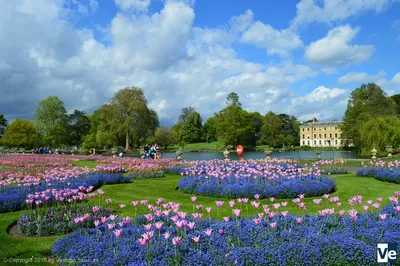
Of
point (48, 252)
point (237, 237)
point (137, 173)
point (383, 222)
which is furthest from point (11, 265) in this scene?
point (137, 173)

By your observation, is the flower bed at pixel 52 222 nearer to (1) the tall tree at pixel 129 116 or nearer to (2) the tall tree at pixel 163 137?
(1) the tall tree at pixel 129 116

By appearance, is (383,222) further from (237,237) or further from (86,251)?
(86,251)

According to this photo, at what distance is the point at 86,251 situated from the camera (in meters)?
5.55

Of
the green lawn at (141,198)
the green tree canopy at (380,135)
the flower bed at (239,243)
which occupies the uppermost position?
the green tree canopy at (380,135)

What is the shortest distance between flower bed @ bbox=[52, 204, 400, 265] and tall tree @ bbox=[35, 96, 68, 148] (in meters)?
65.3

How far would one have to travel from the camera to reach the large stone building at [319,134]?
373ft

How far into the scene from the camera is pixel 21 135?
2516 inches

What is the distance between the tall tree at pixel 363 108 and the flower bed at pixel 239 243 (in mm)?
56311

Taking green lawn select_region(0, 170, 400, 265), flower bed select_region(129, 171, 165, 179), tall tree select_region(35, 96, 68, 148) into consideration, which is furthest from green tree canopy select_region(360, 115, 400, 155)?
tall tree select_region(35, 96, 68, 148)

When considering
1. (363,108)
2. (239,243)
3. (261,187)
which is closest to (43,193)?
(239,243)

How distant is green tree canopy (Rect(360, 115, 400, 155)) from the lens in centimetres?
3919

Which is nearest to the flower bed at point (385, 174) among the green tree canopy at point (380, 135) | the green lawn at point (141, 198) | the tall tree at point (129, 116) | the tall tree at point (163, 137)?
the green lawn at point (141, 198)

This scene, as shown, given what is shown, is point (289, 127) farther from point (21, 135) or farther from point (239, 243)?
point (239, 243)

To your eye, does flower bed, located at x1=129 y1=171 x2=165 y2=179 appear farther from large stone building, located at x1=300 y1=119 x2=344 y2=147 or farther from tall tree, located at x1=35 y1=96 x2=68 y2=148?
large stone building, located at x1=300 y1=119 x2=344 y2=147
